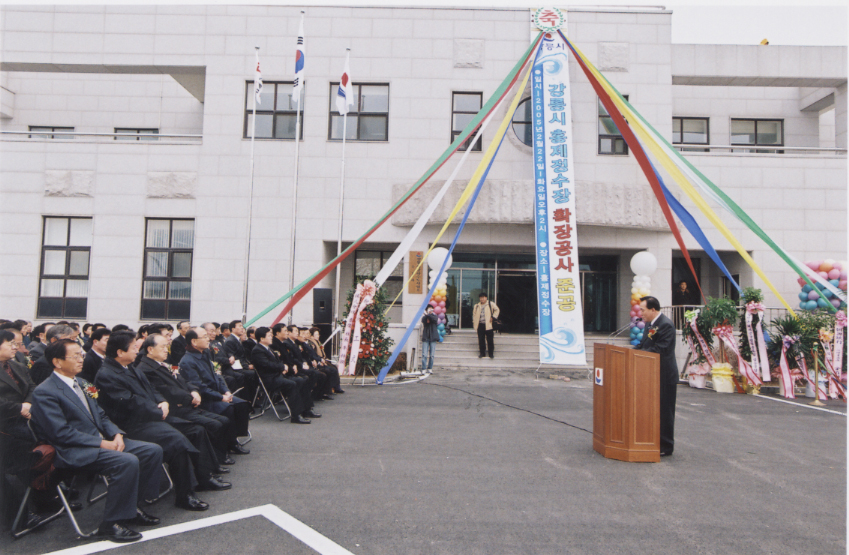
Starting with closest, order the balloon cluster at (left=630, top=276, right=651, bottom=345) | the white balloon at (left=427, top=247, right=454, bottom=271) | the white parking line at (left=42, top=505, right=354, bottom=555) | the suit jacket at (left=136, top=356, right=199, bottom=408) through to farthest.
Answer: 1. the white parking line at (left=42, top=505, right=354, bottom=555)
2. the suit jacket at (left=136, top=356, right=199, bottom=408)
3. the balloon cluster at (left=630, top=276, right=651, bottom=345)
4. the white balloon at (left=427, top=247, right=454, bottom=271)

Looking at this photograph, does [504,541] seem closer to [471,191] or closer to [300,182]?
[471,191]

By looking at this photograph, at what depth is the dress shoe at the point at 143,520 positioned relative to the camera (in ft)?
13.1

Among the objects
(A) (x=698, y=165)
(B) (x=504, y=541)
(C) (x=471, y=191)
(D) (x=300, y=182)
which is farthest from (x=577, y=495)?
(A) (x=698, y=165)

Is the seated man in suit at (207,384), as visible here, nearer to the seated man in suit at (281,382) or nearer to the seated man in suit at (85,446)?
the seated man in suit at (281,382)

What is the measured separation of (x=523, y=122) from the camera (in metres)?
15.7

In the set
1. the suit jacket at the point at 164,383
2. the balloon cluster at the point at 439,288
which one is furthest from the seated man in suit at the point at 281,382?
the balloon cluster at the point at 439,288

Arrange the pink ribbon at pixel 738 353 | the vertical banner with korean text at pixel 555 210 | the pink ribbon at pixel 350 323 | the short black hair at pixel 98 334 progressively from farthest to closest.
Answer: the vertical banner with korean text at pixel 555 210 < the pink ribbon at pixel 350 323 < the pink ribbon at pixel 738 353 < the short black hair at pixel 98 334

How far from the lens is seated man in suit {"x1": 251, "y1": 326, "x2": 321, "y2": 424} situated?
761cm

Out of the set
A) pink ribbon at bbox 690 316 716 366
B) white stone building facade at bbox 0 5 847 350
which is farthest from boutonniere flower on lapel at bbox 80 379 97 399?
pink ribbon at bbox 690 316 716 366

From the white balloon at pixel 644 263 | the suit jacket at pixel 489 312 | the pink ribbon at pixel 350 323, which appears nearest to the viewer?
the pink ribbon at pixel 350 323

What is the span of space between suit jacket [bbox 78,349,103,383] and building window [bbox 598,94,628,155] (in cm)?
1372

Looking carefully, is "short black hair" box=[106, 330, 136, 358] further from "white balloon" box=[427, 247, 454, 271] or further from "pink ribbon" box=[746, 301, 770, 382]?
"pink ribbon" box=[746, 301, 770, 382]

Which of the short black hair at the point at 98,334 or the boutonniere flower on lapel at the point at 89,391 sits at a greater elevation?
the short black hair at the point at 98,334

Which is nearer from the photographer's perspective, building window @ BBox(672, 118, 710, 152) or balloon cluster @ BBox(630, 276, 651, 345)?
balloon cluster @ BBox(630, 276, 651, 345)
